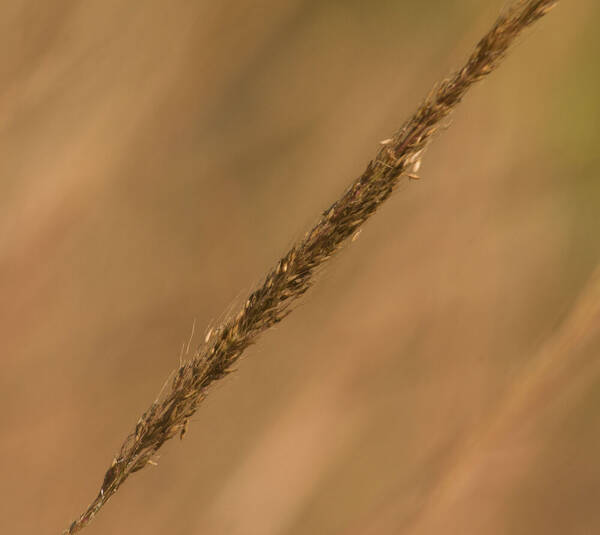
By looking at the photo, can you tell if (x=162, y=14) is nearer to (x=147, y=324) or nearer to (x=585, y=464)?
(x=147, y=324)

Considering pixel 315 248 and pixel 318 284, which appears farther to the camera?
pixel 318 284

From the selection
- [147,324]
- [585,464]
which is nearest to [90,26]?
[147,324]

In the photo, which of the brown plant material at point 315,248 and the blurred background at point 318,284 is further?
the blurred background at point 318,284

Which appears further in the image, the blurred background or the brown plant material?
the blurred background
